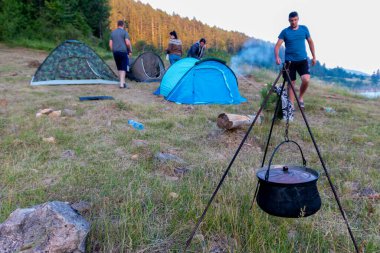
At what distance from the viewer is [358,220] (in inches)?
90.8

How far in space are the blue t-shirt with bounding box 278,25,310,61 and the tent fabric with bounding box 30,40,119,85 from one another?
19.0 feet

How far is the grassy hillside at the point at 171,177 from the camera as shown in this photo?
2016 mm

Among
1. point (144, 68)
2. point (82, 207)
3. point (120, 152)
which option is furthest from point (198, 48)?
point (82, 207)

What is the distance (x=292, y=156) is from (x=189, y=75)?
3912 mm

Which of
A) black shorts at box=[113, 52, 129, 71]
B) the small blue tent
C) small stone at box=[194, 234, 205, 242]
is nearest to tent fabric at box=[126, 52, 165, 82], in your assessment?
black shorts at box=[113, 52, 129, 71]

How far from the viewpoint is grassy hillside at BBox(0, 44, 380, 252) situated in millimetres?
2016

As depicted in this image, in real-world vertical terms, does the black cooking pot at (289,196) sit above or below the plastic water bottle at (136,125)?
above

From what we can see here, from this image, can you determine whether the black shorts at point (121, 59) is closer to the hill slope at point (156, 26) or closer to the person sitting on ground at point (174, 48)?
the person sitting on ground at point (174, 48)

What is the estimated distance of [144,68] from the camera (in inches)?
411

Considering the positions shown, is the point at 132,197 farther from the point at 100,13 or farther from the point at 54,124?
the point at 100,13

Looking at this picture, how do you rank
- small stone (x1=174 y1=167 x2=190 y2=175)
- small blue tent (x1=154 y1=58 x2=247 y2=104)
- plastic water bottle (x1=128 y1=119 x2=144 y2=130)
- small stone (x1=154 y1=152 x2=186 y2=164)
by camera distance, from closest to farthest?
1. small stone (x1=174 y1=167 x2=190 y2=175)
2. small stone (x1=154 y1=152 x2=186 y2=164)
3. plastic water bottle (x1=128 y1=119 x2=144 y2=130)
4. small blue tent (x1=154 y1=58 x2=247 y2=104)

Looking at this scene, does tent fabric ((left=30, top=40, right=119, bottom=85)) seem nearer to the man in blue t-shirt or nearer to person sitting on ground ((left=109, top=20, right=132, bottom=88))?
person sitting on ground ((left=109, top=20, right=132, bottom=88))

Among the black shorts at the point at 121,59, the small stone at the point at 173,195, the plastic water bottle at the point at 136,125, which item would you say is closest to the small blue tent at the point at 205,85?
the black shorts at the point at 121,59

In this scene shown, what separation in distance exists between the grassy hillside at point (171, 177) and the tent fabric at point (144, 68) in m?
4.66
